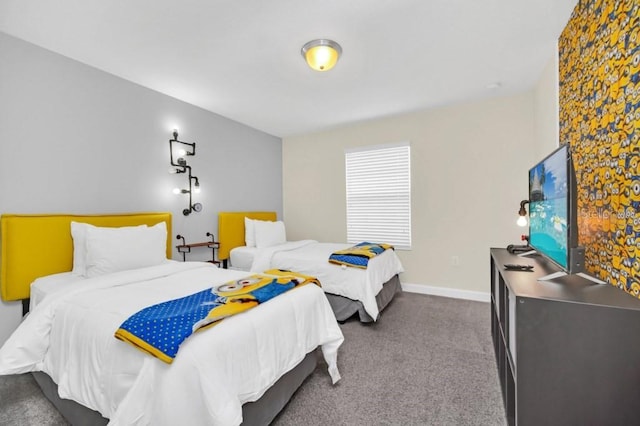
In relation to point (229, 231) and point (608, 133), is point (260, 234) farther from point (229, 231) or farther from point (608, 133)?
point (608, 133)

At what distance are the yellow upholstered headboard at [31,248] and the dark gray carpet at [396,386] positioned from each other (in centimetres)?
68

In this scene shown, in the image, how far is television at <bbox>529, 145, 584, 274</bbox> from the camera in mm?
1312

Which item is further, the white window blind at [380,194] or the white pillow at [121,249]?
the white window blind at [380,194]

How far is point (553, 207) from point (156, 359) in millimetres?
2181

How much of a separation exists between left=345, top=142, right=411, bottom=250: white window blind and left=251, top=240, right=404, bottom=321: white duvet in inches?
27.6

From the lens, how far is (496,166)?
354 cm

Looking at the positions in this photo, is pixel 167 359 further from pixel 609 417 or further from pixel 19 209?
pixel 19 209

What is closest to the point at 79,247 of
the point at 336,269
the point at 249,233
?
the point at 249,233

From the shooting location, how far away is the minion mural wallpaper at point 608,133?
1.26 metres

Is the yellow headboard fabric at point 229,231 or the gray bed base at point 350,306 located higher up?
the yellow headboard fabric at point 229,231

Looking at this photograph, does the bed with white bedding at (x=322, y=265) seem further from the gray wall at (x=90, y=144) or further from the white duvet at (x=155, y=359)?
the white duvet at (x=155, y=359)

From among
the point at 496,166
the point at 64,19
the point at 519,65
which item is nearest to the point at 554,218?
the point at 519,65

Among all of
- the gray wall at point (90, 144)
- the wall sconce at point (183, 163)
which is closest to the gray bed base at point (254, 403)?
the gray wall at point (90, 144)

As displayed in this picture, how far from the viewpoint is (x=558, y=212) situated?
1.50 meters
